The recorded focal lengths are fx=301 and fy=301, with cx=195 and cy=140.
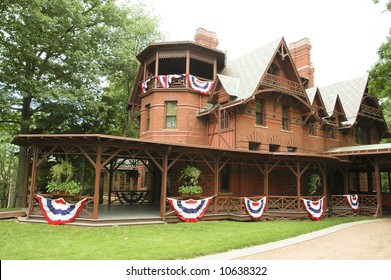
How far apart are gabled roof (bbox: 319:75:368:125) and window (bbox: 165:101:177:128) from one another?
1184 cm

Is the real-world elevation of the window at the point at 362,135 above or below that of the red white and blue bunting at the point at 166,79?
below

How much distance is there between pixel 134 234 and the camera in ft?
34.2

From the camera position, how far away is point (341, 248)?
9.38m

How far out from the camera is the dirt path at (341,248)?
26.8 feet

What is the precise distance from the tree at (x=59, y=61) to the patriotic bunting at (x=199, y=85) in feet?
20.9

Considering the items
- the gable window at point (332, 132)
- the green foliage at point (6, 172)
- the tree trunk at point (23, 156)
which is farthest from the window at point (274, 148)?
the green foliage at point (6, 172)

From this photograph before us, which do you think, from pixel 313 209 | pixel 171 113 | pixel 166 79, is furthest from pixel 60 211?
pixel 313 209

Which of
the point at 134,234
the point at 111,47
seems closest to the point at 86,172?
the point at 111,47

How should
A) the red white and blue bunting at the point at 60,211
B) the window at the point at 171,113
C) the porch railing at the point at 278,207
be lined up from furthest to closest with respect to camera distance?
the window at the point at 171,113 < the porch railing at the point at 278,207 < the red white and blue bunting at the point at 60,211

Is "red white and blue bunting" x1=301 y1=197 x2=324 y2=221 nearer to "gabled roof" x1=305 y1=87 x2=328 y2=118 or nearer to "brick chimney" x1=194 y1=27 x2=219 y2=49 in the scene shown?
"gabled roof" x1=305 y1=87 x2=328 y2=118

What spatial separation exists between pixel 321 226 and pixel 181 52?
41.7 ft

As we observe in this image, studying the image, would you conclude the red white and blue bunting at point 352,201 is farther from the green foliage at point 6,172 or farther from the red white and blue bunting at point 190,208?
the green foliage at point 6,172

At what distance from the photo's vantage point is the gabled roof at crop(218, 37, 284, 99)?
701 inches

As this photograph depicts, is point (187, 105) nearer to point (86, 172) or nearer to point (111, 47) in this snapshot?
point (111, 47)
